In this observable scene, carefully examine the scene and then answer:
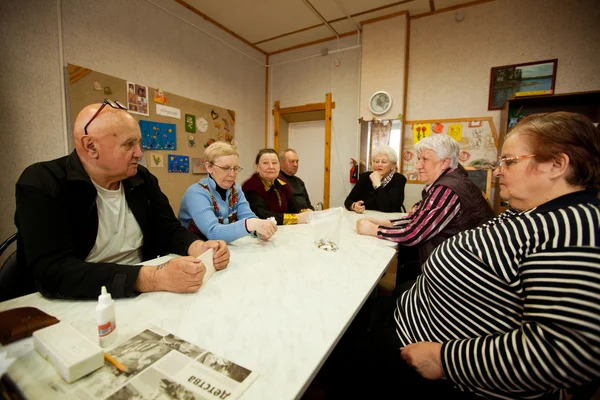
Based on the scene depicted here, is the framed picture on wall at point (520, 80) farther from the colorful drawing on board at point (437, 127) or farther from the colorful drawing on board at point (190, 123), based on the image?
the colorful drawing on board at point (190, 123)

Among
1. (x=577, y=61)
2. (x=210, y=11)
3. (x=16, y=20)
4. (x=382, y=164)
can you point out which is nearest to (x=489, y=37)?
(x=577, y=61)

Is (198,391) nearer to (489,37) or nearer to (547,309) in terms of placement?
(547,309)

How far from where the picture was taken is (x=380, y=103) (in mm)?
3582

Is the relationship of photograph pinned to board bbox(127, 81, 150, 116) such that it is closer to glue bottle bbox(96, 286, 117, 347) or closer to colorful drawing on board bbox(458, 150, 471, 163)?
glue bottle bbox(96, 286, 117, 347)

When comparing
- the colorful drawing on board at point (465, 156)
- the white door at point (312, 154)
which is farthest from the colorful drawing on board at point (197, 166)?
the colorful drawing on board at point (465, 156)

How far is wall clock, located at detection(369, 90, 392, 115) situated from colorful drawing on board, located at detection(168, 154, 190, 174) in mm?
2568

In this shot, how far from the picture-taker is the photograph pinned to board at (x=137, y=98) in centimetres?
274

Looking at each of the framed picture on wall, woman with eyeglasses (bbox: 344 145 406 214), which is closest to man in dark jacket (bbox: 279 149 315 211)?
woman with eyeglasses (bbox: 344 145 406 214)

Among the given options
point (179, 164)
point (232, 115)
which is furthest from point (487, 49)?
point (179, 164)

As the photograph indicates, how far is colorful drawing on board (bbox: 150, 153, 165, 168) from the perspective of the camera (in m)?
2.98

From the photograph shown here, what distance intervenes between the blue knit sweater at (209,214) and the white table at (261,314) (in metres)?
0.22

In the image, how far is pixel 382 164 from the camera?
2.95 meters

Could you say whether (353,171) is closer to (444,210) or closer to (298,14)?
(298,14)

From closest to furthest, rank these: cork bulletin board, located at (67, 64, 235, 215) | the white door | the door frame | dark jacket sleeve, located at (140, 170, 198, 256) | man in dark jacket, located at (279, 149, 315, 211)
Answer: dark jacket sleeve, located at (140, 170, 198, 256) → cork bulletin board, located at (67, 64, 235, 215) → man in dark jacket, located at (279, 149, 315, 211) → the door frame → the white door
